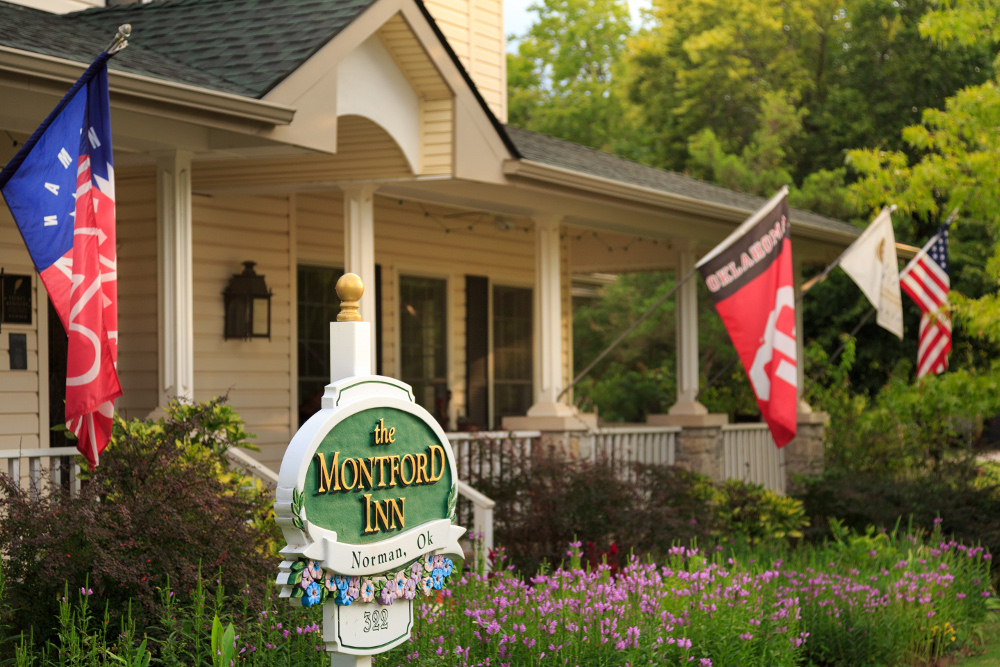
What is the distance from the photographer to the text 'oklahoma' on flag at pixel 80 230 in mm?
5445

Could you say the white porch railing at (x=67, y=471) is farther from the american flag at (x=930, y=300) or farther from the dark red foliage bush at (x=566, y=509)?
the american flag at (x=930, y=300)

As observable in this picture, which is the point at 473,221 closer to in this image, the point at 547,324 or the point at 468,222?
the point at 468,222

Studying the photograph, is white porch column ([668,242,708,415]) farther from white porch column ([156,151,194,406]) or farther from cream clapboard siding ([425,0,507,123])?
white porch column ([156,151,194,406])

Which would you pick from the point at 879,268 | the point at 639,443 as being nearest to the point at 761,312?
the point at 639,443

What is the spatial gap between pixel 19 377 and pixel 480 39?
7.52 meters

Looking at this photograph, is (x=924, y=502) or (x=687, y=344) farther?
(x=687, y=344)

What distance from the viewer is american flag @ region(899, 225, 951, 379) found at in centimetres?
1234

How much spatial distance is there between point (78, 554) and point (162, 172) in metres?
3.37

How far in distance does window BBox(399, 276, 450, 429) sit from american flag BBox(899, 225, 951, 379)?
5158 mm

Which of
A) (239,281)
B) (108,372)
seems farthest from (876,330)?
(108,372)

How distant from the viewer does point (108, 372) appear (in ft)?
18.1

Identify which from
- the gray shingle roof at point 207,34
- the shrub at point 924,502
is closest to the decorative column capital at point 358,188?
the gray shingle roof at point 207,34

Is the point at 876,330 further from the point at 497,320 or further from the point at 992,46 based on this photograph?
the point at 497,320

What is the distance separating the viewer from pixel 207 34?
28.1 ft
